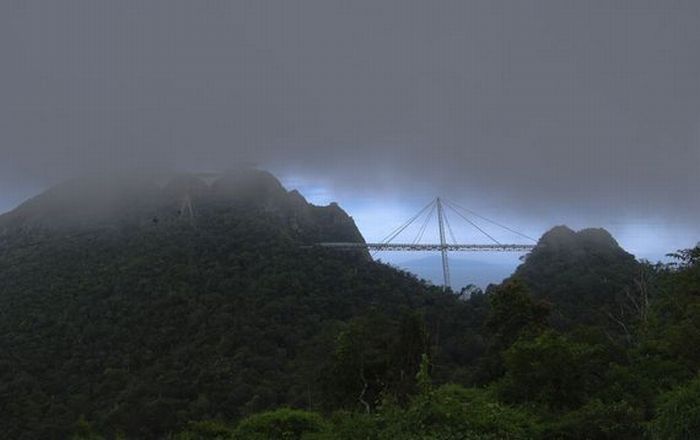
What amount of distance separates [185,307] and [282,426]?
23.6 metres

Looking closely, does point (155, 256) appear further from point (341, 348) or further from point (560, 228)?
point (560, 228)

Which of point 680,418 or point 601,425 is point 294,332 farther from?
point 680,418

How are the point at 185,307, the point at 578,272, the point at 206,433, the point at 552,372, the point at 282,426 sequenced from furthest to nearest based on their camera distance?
the point at 578,272
the point at 185,307
the point at 206,433
the point at 552,372
the point at 282,426

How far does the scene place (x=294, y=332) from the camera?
3634 centimetres

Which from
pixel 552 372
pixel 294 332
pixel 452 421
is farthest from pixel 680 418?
pixel 294 332

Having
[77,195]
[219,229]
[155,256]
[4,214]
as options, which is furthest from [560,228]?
[4,214]

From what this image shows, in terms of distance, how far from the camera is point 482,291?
46.8 meters

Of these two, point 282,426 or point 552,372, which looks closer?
point 282,426

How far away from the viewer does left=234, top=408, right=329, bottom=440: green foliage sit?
15444 millimetres

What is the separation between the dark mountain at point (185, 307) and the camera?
26625 mm

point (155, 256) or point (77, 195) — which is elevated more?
point (77, 195)

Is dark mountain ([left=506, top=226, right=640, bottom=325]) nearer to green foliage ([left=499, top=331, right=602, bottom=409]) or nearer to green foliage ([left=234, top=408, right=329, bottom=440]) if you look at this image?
green foliage ([left=499, top=331, right=602, bottom=409])

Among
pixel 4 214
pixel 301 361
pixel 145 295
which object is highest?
pixel 4 214

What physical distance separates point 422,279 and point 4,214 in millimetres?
32150
